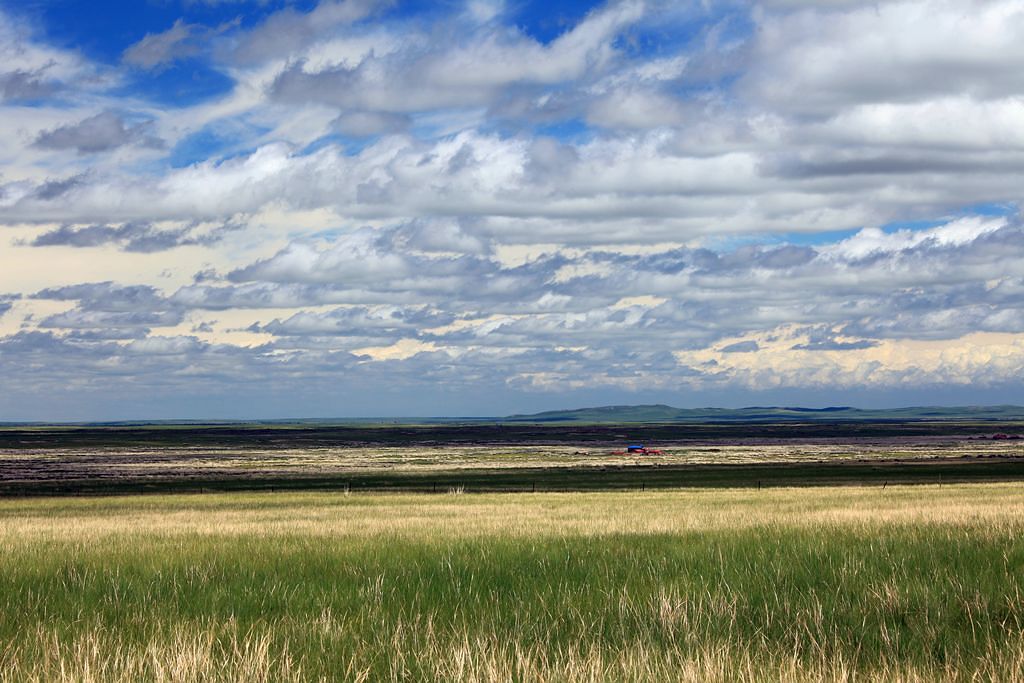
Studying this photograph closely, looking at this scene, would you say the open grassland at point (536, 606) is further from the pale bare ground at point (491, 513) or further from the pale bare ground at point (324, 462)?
the pale bare ground at point (324, 462)

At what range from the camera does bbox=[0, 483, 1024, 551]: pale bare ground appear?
89.8 feet

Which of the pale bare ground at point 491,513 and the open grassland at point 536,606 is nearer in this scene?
the open grassland at point 536,606

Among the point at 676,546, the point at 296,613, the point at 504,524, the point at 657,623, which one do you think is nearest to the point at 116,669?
the point at 296,613

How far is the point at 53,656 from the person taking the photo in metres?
12.1

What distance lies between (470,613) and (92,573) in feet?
25.4

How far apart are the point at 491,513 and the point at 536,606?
92.5 feet

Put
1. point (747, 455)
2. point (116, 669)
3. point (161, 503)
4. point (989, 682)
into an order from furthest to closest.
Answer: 1. point (747, 455)
2. point (161, 503)
3. point (116, 669)
4. point (989, 682)

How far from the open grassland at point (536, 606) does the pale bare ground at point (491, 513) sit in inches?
84.2

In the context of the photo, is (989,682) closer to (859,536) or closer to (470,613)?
(470,613)

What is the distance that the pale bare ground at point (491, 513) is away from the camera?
89.8 feet

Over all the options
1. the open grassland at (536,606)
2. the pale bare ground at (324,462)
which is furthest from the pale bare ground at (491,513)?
the pale bare ground at (324,462)

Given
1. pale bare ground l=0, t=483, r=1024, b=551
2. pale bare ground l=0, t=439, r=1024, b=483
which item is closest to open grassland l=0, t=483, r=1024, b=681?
pale bare ground l=0, t=483, r=1024, b=551

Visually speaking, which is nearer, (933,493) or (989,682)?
(989,682)

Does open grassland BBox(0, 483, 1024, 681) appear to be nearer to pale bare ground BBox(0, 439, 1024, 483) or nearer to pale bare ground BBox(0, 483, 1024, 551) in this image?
pale bare ground BBox(0, 483, 1024, 551)
